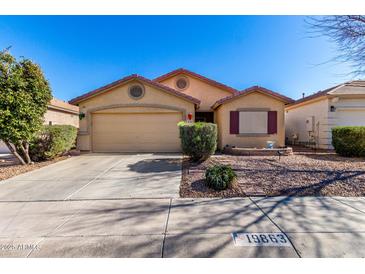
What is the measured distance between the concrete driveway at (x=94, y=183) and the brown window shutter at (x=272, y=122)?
6.62 m

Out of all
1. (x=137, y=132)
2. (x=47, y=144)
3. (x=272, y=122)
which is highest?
(x=272, y=122)

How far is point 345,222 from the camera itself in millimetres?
3236

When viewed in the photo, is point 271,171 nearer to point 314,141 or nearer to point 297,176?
point 297,176

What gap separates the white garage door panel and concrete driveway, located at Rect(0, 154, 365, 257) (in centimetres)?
624

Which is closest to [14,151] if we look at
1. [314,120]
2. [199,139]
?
[199,139]

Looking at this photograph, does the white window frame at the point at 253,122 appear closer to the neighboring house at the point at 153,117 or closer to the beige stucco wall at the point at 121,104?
the neighboring house at the point at 153,117

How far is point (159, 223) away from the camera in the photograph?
3.22 meters

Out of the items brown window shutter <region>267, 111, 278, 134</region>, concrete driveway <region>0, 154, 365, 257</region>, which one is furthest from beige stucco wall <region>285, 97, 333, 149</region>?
concrete driveway <region>0, 154, 365, 257</region>

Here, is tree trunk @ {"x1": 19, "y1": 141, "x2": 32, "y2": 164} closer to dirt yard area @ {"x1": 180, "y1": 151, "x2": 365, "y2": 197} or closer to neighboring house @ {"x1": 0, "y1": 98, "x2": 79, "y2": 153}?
neighboring house @ {"x1": 0, "y1": 98, "x2": 79, "y2": 153}

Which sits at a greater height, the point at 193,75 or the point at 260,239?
the point at 193,75

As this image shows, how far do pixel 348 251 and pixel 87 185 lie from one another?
5790 mm

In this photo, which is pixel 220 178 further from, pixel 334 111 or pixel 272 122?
pixel 334 111

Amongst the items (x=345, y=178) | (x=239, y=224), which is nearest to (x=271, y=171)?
(x=345, y=178)

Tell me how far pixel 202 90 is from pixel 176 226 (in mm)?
12942
